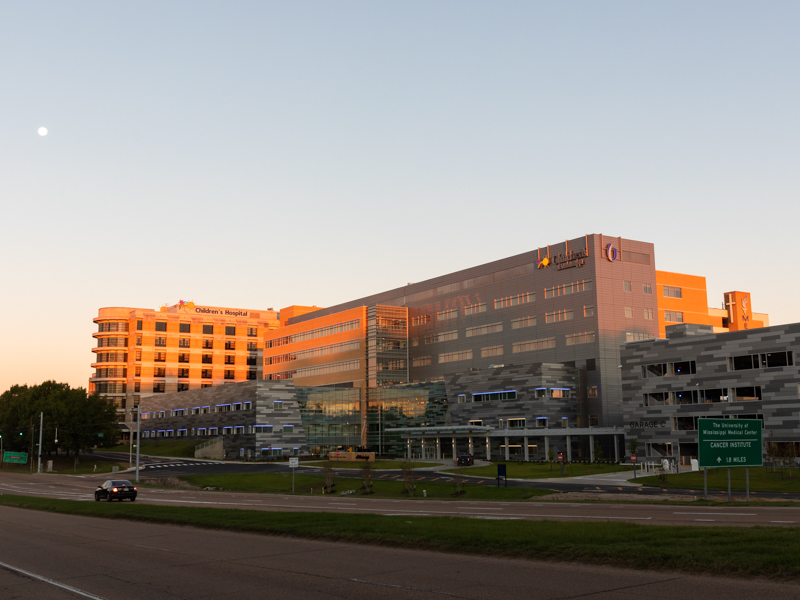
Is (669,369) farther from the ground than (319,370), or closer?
closer

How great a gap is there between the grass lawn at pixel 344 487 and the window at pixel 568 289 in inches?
2119

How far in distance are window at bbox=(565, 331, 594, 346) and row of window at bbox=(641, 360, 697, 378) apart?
16.9 metres

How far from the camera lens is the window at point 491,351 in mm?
122188

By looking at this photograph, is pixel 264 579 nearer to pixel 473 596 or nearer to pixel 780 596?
pixel 473 596

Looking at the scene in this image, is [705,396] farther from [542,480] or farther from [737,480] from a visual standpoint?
[542,480]

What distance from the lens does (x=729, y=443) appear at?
1454 inches

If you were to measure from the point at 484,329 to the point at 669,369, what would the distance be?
139 ft

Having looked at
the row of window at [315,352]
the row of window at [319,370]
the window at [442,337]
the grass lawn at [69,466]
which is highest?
the window at [442,337]

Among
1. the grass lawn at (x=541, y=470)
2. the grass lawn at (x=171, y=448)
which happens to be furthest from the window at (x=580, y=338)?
the grass lawn at (x=171, y=448)

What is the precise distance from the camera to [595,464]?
86.9m

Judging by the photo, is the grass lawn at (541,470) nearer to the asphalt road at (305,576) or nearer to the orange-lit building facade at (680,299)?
the orange-lit building facade at (680,299)

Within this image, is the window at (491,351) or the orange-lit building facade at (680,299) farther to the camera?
the orange-lit building facade at (680,299)

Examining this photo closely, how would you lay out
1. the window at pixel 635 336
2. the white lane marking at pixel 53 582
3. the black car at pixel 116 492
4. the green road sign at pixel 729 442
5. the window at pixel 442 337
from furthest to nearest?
the window at pixel 442 337
the window at pixel 635 336
the black car at pixel 116 492
the green road sign at pixel 729 442
the white lane marking at pixel 53 582

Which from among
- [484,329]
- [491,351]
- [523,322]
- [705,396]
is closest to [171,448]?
[484,329]
